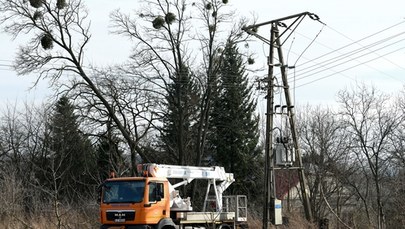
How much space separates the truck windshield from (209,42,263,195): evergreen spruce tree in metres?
23.1

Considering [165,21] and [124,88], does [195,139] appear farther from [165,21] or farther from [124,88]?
[165,21]

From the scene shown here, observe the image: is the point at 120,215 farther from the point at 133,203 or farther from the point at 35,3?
the point at 35,3

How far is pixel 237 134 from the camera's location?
44594 millimetres

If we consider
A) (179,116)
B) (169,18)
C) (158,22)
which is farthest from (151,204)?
(179,116)

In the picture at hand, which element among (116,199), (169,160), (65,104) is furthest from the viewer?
(169,160)

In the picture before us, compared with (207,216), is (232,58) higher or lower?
higher

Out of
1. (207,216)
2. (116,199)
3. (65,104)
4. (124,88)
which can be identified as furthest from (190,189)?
(116,199)

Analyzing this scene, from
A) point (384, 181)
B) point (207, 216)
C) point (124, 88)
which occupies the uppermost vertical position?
point (124, 88)

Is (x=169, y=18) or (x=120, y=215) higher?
(x=169, y=18)

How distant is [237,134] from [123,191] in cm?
2566

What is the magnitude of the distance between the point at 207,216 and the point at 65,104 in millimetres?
18868

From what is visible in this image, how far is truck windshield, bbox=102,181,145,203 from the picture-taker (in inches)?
760

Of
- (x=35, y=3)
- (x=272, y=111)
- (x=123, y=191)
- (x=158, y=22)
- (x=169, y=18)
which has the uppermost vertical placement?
(x=169, y=18)

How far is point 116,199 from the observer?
1948cm
